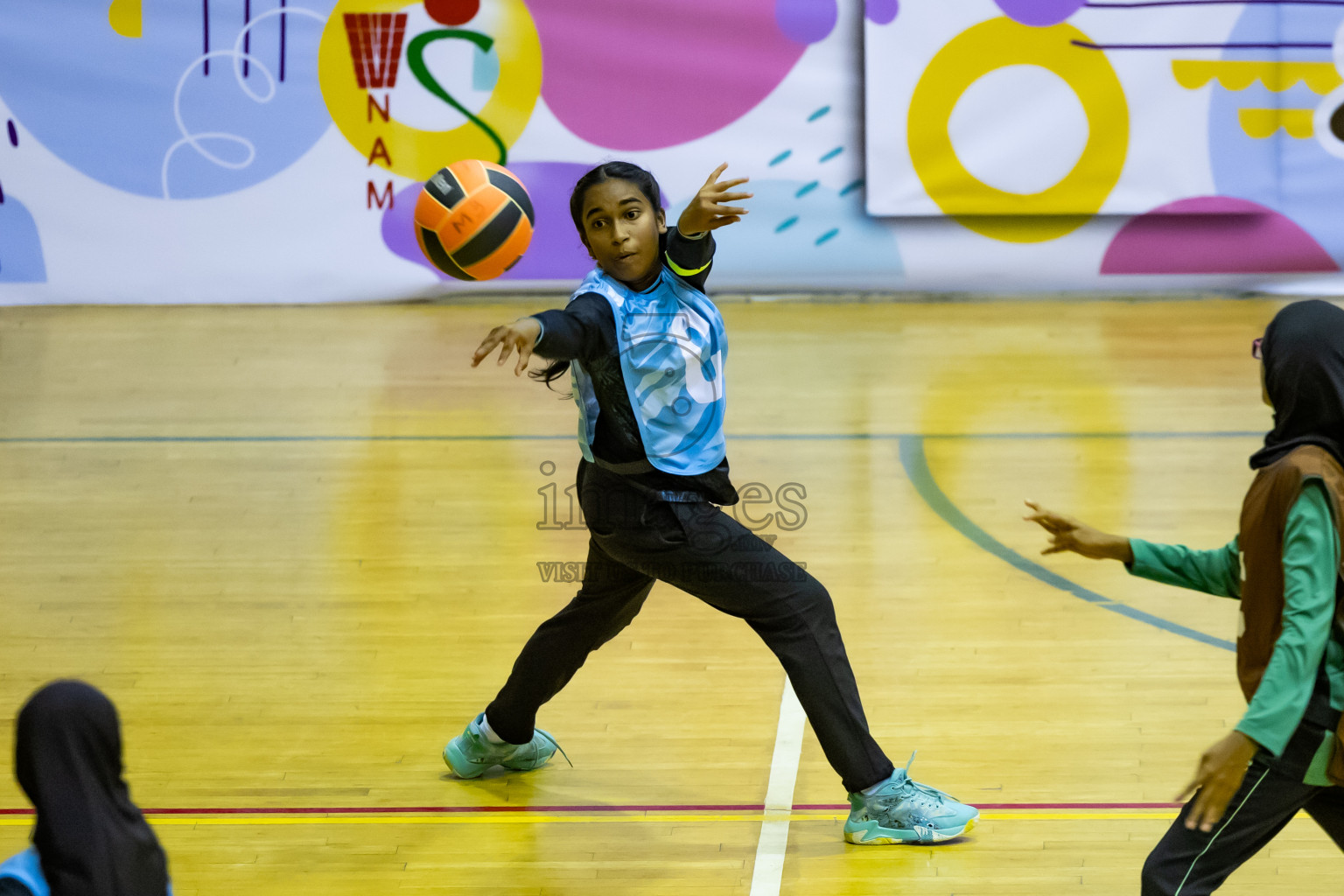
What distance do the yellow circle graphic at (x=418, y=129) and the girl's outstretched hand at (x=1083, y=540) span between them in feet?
24.0

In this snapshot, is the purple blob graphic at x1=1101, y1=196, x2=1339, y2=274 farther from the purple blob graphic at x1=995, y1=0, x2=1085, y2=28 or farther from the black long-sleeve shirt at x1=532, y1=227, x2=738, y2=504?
the black long-sleeve shirt at x1=532, y1=227, x2=738, y2=504

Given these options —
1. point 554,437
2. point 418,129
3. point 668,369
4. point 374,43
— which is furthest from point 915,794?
point 374,43

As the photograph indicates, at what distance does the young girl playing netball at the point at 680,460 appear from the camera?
3.12m

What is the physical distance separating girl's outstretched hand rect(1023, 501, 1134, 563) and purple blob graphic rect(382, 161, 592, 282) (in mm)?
7053

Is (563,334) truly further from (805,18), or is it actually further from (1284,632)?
(805,18)

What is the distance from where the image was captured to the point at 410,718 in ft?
13.5

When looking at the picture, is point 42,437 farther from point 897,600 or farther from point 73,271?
point 897,600

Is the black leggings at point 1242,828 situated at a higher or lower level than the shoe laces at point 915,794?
higher

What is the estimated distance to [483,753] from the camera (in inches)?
146

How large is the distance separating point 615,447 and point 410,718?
1.39m

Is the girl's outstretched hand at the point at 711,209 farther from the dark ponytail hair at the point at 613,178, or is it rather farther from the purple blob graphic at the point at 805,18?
the purple blob graphic at the point at 805,18

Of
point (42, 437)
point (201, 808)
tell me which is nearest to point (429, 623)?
point (201, 808)

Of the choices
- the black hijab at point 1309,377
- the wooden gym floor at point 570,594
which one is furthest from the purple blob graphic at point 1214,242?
the black hijab at point 1309,377

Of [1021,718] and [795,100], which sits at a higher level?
[795,100]
